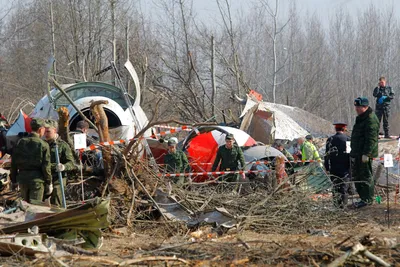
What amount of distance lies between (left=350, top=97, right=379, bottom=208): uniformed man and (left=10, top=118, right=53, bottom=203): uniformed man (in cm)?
488

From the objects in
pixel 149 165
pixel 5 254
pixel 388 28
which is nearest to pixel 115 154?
pixel 149 165

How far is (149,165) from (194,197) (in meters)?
0.88

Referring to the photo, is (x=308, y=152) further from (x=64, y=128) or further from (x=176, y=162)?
(x=64, y=128)

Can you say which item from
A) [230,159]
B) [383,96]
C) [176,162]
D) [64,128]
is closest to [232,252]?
[64,128]

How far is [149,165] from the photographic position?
10.2 metres

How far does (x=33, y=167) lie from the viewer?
9.23 metres

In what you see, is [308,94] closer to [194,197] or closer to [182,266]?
[194,197]

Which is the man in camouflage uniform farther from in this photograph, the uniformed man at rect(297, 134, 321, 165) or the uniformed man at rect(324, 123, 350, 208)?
the uniformed man at rect(324, 123, 350, 208)

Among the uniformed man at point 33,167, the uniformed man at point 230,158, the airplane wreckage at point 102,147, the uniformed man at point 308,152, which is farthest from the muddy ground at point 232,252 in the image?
the uniformed man at point 308,152

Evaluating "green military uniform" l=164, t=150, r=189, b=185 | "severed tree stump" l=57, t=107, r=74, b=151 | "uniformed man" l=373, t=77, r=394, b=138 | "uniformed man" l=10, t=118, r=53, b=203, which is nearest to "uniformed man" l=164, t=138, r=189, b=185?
"green military uniform" l=164, t=150, r=189, b=185

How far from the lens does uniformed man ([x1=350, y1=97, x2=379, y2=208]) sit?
10844 millimetres

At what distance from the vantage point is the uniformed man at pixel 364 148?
1084 cm

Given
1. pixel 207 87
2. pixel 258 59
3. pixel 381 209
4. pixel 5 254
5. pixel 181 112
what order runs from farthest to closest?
1. pixel 258 59
2. pixel 207 87
3. pixel 181 112
4. pixel 381 209
5. pixel 5 254

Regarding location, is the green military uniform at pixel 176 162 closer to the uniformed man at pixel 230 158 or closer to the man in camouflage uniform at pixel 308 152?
the uniformed man at pixel 230 158
